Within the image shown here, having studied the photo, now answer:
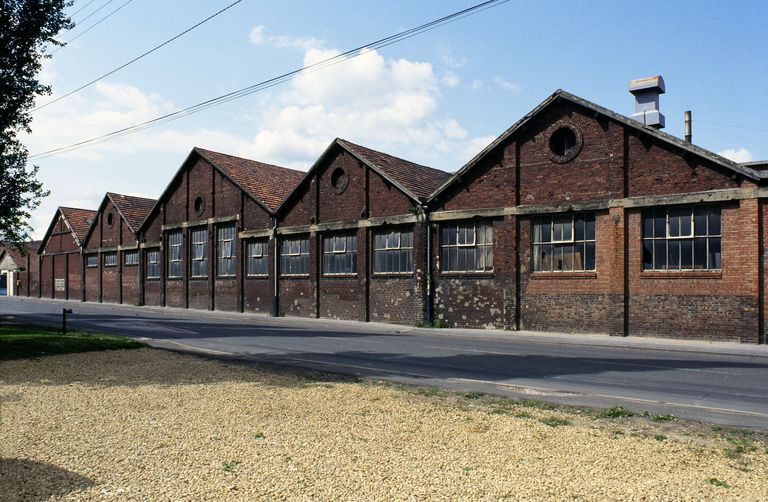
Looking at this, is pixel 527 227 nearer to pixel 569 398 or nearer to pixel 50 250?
pixel 569 398

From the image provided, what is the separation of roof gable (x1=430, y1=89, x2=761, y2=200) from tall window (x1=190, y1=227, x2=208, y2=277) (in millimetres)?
17892

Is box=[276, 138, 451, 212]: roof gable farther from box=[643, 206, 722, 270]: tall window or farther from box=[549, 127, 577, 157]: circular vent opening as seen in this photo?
box=[643, 206, 722, 270]: tall window

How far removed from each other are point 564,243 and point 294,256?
48.0 ft

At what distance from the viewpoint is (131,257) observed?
43.6 metres

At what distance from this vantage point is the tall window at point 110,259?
45.5 metres

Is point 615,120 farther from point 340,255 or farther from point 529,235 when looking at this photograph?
point 340,255

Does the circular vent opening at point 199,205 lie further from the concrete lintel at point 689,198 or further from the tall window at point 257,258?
the concrete lintel at point 689,198

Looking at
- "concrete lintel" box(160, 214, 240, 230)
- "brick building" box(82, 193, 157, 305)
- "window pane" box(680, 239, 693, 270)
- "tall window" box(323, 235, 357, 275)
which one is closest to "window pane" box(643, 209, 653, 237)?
"window pane" box(680, 239, 693, 270)

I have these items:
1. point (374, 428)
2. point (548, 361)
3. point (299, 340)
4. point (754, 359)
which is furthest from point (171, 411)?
point (754, 359)

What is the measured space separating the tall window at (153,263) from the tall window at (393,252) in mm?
20431

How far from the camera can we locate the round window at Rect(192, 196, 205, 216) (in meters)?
37.1

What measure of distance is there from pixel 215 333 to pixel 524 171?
12.8 m

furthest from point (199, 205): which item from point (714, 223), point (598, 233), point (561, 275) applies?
point (714, 223)

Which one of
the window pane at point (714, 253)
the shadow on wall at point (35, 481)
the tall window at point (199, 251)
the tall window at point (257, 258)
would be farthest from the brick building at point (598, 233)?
the shadow on wall at point (35, 481)
